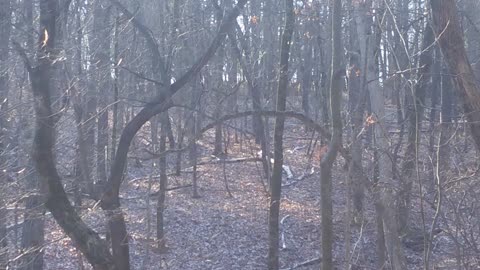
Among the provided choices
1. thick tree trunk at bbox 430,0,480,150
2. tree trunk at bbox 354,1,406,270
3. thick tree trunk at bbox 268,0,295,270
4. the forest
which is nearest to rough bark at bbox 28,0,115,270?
the forest

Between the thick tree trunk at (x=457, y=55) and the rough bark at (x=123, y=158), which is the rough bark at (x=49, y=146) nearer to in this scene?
the rough bark at (x=123, y=158)

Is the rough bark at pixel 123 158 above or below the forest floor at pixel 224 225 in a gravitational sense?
above

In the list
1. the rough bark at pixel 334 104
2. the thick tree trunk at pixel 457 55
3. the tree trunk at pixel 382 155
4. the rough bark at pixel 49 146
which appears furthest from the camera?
the tree trunk at pixel 382 155

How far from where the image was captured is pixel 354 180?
1500cm

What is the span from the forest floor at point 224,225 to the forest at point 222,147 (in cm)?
6

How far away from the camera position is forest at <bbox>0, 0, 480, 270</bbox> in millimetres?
11164

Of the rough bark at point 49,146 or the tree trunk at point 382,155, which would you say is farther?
the tree trunk at point 382,155

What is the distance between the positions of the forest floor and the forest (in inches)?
2.3

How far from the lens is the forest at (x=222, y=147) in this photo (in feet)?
36.6

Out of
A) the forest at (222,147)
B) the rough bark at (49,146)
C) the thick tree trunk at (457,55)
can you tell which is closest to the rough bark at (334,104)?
the forest at (222,147)

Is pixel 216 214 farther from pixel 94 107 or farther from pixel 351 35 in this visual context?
pixel 351 35

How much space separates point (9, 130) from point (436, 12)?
23.2 feet

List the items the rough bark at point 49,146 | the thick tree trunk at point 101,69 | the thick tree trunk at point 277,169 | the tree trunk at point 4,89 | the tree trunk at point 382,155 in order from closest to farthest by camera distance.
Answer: the rough bark at point 49,146, the tree trunk at point 4,89, the tree trunk at point 382,155, the thick tree trunk at point 101,69, the thick tree trunk at point 277,169

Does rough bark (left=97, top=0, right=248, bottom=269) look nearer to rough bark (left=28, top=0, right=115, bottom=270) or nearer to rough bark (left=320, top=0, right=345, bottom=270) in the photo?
rough bark (left=28, top=0, right=115, bottom=270)
